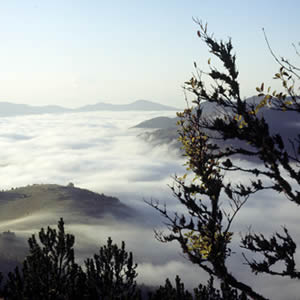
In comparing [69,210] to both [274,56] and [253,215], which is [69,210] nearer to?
[274,56]

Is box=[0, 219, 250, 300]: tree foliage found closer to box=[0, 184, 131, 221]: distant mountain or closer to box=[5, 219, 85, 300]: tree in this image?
box=[5, 219, 85, 300]: tree

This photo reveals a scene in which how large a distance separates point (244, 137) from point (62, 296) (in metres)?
9.60

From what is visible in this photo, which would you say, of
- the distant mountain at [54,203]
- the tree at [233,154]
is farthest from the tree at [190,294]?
the distant mountain at [54,203]

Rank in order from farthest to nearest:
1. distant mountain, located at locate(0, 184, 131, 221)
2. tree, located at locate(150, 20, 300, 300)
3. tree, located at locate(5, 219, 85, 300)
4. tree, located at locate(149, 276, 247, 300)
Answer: distant mountain, located at locate(0, 184, 131, 221)
tree, located at locate(149, 276, 247, 300)
tree, located at locate(5, 219, 85, 300)
tree, located at locate(150, 20, 300, 300)

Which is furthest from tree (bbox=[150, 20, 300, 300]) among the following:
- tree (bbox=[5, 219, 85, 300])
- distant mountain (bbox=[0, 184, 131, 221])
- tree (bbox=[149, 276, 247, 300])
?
distant mountain (bbox=[0, 184, 131, 221])

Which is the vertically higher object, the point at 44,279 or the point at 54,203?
the point at 54,203

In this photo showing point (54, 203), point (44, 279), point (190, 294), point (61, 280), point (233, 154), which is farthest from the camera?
point (54, 203)

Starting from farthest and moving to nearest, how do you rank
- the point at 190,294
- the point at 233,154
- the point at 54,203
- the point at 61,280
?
the point at 54,203, the point at 190,294, the point at 61,280, the point at 233,154

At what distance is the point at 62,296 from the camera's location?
45.5 feet

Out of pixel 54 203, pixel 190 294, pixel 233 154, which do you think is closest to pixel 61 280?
pixel 190 294

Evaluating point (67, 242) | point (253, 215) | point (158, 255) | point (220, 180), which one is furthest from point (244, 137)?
point (253, 215)

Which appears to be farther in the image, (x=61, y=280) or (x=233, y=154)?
(x=61, y=280)

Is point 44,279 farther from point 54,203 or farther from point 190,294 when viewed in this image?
point 54,203

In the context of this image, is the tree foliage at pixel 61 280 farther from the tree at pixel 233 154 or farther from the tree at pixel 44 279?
the tree at pixel 233 154
